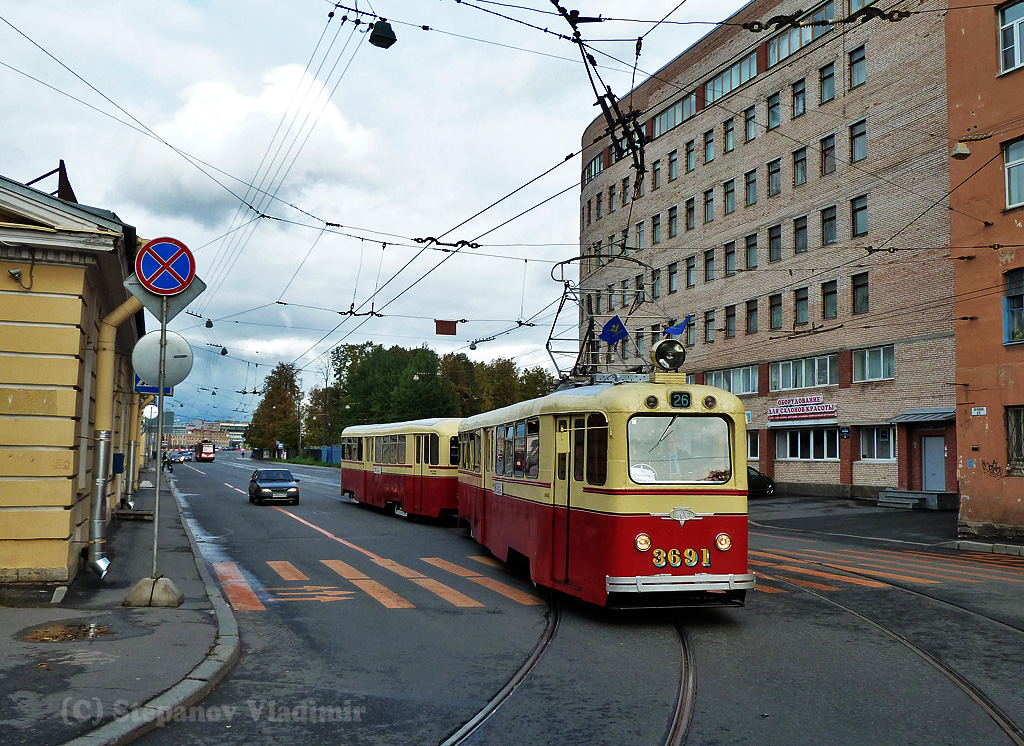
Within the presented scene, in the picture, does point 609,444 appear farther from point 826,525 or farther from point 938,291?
point 938,291

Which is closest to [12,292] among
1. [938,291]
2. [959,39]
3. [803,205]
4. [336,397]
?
[959,39]

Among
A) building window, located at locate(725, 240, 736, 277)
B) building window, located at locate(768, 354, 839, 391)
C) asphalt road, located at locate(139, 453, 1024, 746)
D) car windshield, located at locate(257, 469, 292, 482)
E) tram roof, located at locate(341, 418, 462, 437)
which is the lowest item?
asphalt road, located at locate(139, 453, 1024, 746)

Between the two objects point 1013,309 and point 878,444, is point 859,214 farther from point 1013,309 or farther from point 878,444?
point 1013,309

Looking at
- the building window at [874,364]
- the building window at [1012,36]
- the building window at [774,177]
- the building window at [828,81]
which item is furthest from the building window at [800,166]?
the building window at [1012,36]

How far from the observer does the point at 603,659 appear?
7.85 m

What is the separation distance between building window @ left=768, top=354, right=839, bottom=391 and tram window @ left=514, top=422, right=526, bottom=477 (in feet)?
87.7

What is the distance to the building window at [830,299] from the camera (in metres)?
36.2

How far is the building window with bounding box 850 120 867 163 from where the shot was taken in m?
35.1

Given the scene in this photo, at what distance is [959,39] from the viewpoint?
2231 centimetres

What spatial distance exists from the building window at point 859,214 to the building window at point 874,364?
474cm

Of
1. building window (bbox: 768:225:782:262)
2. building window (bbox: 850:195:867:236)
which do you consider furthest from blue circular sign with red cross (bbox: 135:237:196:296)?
building window (bbox: 768:225:782:262)

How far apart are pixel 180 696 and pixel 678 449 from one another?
18.7 feet

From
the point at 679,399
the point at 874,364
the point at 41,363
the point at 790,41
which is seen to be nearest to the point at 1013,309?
the point at 874,364

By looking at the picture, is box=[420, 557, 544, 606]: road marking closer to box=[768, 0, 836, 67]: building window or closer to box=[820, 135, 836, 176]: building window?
box=[820, 135, 836, 176]: building window
